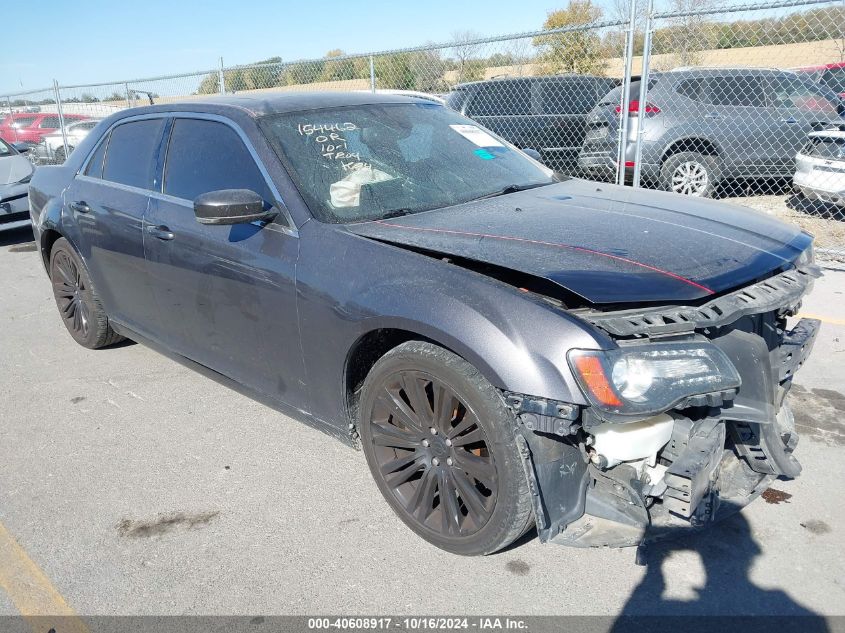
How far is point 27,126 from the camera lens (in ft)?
60.4

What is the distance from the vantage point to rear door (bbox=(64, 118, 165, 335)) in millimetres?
4086

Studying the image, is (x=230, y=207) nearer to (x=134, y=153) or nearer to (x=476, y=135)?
(x=134, y=153)

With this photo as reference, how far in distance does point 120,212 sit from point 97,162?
27.0 inches

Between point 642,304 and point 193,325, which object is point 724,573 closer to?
point 642,304

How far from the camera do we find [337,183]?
3.30 meters

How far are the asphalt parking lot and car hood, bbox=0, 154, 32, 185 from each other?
6.79 metres

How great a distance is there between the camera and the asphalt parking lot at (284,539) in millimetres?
2602

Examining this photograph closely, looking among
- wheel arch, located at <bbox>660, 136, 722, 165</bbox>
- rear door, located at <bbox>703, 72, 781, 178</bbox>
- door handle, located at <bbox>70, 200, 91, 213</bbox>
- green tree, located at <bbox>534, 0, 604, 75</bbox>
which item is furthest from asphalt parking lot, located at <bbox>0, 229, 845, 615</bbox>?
green tree, located at <bbox>534, 0, 604, 75</bbox>

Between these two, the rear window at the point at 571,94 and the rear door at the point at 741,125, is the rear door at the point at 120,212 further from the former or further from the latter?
the rear window at the point at 571,94

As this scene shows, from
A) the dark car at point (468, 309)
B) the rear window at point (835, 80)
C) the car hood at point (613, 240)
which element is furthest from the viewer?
the rear window at point (835, 80)

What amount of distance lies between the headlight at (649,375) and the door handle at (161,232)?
2.36 meters

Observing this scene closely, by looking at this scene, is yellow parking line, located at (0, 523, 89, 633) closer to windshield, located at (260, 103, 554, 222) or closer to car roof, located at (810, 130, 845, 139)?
windshield, located at (260, 103, 554, 222)

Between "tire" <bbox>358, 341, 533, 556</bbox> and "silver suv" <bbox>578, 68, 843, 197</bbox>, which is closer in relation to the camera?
"tire" <bbox>358, 341, 533, 556</bbox>

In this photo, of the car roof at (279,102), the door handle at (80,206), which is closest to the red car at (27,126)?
the door handle at (80,206)
